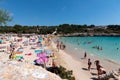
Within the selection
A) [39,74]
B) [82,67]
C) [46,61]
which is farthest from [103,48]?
[39,74]

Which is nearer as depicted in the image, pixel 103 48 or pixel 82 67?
pixel 82 67

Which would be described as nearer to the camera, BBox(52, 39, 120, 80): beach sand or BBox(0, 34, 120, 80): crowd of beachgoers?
BBox(0, 34, 120, 80): crowd of beachgoers

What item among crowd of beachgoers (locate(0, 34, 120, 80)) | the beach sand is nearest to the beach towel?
crowd of beachgoers (locate(0, 34, 120, 80))

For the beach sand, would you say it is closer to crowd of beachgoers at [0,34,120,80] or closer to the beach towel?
crowd of beachgoers at [0,34,120,80]

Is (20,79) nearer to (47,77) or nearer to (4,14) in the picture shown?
(47,77)

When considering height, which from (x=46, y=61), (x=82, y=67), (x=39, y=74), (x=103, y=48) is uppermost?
(x=39, y=74)

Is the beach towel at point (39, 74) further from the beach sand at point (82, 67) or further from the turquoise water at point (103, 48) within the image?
the turquoise water at point (103, 48)

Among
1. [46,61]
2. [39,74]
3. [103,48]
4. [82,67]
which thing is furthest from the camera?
[103,48]

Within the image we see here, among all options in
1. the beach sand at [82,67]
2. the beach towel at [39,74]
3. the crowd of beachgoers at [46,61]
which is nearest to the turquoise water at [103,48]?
the crowd of beachgoers at [46,61]

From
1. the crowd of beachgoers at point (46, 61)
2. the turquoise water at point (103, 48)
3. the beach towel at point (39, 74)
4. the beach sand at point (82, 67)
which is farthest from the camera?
the turquoise water at point (103, 48)

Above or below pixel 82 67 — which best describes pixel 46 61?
above

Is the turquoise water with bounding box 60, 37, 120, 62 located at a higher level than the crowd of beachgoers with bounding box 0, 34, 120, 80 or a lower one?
lower

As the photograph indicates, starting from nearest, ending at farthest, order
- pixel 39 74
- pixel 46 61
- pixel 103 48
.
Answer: pixel 39 74 < pixel 46 61 < pixel 103 48

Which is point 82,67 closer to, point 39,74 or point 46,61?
point 46,61
